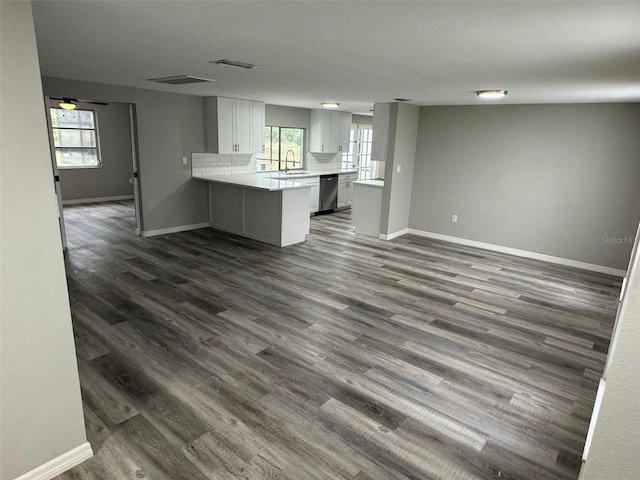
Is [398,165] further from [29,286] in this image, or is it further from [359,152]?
[29,286]

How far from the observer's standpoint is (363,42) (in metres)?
2.41

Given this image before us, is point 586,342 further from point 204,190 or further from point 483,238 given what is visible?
point 204,190

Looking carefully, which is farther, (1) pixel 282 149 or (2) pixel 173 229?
(1) pixel 282 149

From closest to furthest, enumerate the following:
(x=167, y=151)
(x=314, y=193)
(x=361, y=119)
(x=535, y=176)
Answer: (x=535, y=176), (x=167, y=151), (x=314, y=193), (x=361, y=119)

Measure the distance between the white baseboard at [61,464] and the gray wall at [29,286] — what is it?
3 cm

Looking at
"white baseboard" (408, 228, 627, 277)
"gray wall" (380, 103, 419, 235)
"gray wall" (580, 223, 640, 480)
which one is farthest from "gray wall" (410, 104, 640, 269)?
"gray wall" (580, 223, 640, 480)

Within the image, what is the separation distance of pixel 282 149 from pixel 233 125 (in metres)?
2.04

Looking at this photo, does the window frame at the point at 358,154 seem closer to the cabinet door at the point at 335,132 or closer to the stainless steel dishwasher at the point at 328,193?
the cabinet door at the point at 335,132

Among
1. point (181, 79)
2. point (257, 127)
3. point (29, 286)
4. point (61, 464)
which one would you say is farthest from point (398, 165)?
point (61, 464)

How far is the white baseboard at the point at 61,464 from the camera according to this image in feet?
6.17

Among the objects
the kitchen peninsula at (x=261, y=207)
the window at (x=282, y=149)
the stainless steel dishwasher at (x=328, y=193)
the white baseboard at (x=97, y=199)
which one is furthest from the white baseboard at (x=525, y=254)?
the white baseboard at (x=97, y=199)

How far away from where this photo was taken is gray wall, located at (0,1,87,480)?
5.11 feet

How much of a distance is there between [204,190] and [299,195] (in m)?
1.86

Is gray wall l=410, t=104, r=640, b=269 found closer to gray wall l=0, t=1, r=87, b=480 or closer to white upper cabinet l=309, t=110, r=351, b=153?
white upper cabinet l=309, t=110, r=351, b=153
